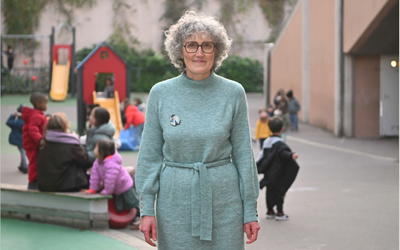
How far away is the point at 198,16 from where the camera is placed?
121 inches

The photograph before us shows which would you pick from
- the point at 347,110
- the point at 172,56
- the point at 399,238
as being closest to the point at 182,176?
the point at 172,56

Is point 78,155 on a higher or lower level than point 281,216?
higher

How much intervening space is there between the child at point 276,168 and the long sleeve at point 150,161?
3.87m

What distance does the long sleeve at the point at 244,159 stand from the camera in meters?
2.93

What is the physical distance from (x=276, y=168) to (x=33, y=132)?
3.36m

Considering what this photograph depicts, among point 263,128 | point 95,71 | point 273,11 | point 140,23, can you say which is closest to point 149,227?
point 263,128

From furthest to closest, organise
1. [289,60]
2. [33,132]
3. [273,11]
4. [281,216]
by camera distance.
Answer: [273,11] → [289,60] → [33,132] → [281,216]

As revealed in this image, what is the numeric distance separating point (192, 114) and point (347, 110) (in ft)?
45.6

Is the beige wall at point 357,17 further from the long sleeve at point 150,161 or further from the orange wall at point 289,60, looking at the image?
the long sleeve at point 150,161

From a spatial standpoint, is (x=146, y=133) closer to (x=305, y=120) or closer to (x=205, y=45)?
(x=205, y=45)

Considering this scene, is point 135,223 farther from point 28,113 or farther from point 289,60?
point 289,60

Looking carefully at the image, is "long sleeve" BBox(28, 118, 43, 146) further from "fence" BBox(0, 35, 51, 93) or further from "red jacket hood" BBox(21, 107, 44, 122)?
"fence" BBox(0, 35, 51, 93)

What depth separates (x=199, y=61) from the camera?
9.71ft

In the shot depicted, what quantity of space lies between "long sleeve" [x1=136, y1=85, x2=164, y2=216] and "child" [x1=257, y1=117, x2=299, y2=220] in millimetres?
3872
